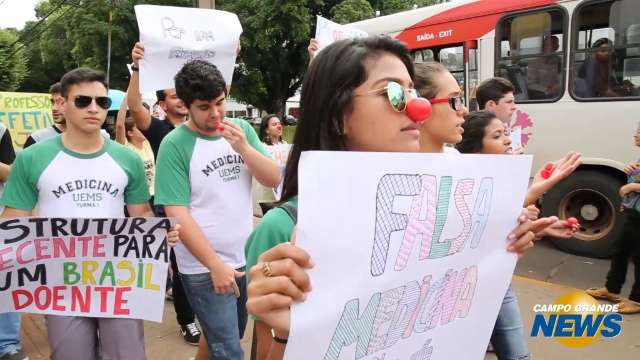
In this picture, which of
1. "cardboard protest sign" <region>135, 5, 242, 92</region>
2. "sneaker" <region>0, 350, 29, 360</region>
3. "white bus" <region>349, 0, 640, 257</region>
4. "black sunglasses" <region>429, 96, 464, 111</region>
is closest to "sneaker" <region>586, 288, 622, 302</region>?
"white bus" <region>349, 0, 640, 257</region>

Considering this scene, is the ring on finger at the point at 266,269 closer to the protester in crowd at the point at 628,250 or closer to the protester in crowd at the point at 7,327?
the protester in crowd at the point at 7,327

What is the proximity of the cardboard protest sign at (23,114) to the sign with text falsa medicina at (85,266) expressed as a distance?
13.5ft

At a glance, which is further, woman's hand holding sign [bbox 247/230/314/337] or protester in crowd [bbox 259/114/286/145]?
protester in crowd [bbox 259/114/286/145]

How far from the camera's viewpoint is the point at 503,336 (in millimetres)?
2502

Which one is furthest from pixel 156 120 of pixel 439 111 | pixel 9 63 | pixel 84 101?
pixel 9 63

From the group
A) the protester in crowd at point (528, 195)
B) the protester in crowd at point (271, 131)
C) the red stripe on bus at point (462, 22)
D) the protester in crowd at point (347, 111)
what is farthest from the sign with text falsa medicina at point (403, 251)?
the red stripe on bus at point (462, 22)

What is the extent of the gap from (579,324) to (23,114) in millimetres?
5894

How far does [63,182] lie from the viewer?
238 cm

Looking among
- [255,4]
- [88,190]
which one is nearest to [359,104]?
[88,190]

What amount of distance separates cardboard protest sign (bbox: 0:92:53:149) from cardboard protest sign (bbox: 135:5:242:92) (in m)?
3.37

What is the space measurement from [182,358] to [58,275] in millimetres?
1420

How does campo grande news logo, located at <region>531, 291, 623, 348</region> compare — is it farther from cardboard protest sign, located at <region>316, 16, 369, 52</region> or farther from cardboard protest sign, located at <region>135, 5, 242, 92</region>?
cardboard protest sign, located at <region>135, 5, 242, 92</region>

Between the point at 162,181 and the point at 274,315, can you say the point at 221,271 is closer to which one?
the point at 162,181

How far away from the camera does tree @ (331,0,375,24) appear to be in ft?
66.0
